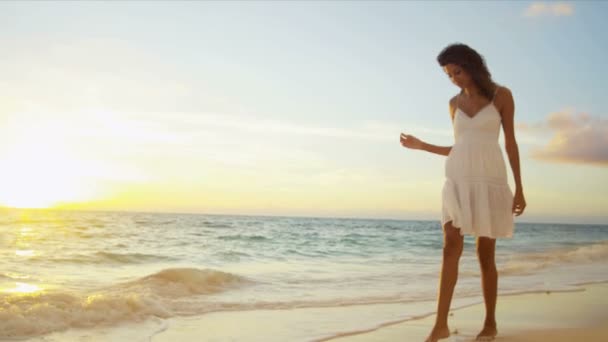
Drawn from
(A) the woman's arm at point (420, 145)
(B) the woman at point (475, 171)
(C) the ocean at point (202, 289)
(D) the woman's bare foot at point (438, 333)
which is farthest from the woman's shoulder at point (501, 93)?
(C) the ocean at point (202, 289)

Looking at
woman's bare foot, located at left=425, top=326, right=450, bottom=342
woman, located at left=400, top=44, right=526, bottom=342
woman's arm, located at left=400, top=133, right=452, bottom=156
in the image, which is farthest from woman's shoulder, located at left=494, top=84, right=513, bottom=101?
woman's bare foot, located at left=425, top=326, right=450, bottom=342

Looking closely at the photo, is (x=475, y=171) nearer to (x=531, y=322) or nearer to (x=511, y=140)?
(x=511, y=140)

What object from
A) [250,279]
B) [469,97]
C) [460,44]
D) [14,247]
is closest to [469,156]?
[469,97]

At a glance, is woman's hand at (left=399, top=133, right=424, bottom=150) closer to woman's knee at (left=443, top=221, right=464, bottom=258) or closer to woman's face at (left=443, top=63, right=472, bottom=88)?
woman's face at (left=443, top=63, right=472, bottom=88)

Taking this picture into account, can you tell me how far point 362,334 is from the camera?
4.41m

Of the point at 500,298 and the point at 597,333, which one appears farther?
the point at 500,298

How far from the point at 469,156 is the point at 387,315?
2447 mm

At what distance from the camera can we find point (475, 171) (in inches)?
136

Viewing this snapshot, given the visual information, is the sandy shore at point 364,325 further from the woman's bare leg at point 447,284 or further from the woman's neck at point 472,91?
the woman's neck at point 472,91

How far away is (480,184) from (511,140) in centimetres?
37

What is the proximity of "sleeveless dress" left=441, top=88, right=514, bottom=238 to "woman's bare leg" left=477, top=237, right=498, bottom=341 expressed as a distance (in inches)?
6.5

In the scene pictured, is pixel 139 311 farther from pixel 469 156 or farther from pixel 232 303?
pixel 469 156

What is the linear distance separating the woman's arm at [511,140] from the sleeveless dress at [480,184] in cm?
4

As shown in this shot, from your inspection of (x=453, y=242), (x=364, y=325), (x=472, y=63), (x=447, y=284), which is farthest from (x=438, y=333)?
(x=472, y=63)
